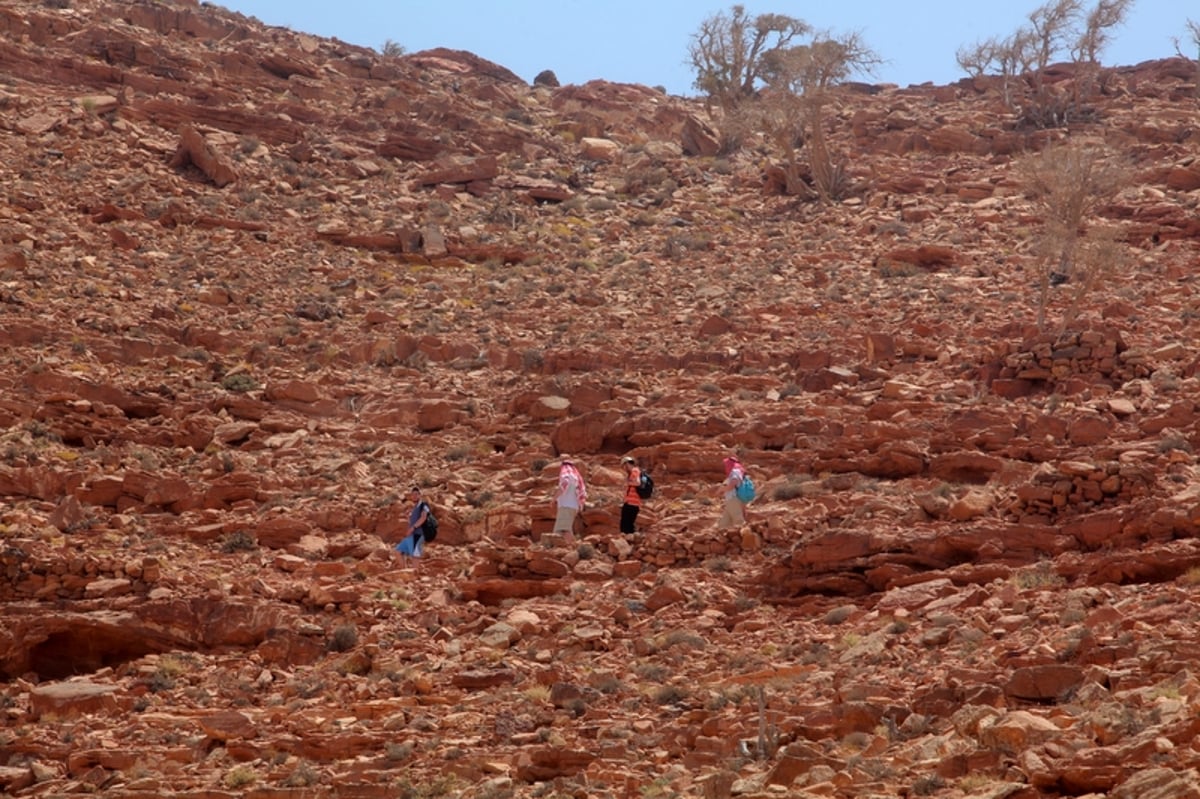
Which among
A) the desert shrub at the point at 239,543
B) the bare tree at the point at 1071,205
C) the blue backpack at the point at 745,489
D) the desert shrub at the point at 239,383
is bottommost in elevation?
the desert shrub at the point at 239,543

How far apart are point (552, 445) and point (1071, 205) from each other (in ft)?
34.6

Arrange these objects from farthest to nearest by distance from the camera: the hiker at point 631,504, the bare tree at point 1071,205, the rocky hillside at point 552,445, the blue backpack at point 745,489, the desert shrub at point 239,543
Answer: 1. the bare tree at point 1071,205
2. the desert shrub at point 239,543
3. the hiker at point 631,504
4. the blue backpack at point 745,489
5. the rocky hillside at point 552,445

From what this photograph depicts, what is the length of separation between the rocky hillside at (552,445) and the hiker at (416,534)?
0.33m

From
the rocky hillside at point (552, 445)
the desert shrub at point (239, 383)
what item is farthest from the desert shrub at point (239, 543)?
the desert shrub at point (239, 383)

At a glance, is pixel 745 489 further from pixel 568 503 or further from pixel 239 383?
pixel 239 383

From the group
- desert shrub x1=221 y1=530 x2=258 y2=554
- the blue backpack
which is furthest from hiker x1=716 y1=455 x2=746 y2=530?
desert shrub x1=221 y1=530 x2=258 y2=554

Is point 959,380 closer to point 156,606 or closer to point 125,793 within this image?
point 156,606

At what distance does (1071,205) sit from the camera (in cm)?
2706

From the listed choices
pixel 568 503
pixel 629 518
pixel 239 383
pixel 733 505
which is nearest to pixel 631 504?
pixel 629 518

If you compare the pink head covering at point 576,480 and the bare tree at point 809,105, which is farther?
the bare tree at point 809,105

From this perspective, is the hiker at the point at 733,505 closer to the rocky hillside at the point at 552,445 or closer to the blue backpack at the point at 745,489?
the blue backpack at the point at 745,489

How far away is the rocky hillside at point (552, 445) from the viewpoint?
1195 cm

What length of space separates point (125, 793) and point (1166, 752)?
23.9ft

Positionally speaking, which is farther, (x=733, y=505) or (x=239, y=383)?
(x=239, y=383)
